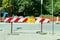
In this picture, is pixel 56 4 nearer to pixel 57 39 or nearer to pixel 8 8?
pixel 8 8

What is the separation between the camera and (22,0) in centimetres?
5131

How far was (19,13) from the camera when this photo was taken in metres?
52.6

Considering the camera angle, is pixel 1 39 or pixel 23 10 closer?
pixel 1 39

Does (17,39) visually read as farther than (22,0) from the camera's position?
No

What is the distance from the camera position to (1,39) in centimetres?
1416

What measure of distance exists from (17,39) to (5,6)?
36.8 metres

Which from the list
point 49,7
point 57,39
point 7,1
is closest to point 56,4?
point 49,7

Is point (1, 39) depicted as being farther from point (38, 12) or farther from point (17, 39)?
point (38, 12)

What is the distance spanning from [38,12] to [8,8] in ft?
20.6

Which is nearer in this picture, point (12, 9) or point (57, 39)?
point (57, 39)

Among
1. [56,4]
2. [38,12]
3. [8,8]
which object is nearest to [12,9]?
[8,8]

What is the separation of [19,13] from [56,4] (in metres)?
7.79

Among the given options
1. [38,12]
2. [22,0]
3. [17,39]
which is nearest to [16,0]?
[22,0]

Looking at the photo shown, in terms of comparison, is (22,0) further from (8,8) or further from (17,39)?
(17,39)
